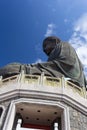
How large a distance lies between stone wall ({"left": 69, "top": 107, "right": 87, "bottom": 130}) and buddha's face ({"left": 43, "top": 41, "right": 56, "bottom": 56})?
39.7 ft

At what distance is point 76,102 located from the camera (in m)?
9.98

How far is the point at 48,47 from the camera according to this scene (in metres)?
21.7

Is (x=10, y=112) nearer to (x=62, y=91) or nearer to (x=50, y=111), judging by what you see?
(x=50, y=111)

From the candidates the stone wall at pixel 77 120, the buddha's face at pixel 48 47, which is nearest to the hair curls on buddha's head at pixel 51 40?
the buddha's face at pixel 48 47

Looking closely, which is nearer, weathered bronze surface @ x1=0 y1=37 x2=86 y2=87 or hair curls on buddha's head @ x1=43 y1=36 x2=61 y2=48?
weathered bronze surface @ x1=0 y1=37 x2=86 y2=87

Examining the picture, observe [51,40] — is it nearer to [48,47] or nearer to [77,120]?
[48,47]

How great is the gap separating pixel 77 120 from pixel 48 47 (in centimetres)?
1290

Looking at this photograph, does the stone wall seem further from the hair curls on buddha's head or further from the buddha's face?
the hair curls on buddha's head

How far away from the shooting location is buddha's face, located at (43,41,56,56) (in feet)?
70.5

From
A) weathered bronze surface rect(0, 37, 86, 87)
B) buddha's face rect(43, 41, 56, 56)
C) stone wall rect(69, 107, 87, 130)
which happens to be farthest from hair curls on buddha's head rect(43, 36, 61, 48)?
stone wall rect(69, 107, 87, 130)

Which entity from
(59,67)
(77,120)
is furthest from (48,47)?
(77,120)

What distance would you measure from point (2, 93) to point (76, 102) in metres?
3.14

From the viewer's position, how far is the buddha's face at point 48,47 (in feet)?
70.5

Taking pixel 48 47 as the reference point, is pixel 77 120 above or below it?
below
